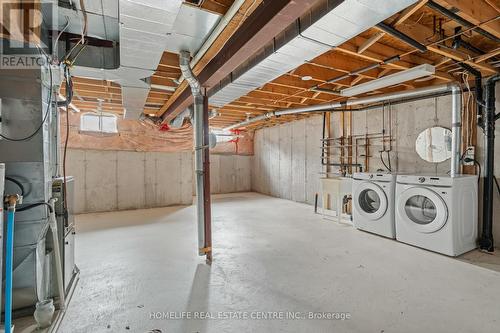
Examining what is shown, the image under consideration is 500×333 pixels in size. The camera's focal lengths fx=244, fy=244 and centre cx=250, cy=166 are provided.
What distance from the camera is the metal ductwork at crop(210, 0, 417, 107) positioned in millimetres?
1572

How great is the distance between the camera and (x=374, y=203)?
4207 mm

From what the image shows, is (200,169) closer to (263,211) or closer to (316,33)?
(316,33)

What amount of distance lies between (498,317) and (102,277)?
353cm

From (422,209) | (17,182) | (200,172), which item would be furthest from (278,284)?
(422,209)

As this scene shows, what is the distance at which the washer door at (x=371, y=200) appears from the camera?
3.75m

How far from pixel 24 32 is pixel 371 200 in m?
4.73

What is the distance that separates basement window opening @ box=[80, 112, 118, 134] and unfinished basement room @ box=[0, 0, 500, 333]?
0.74 feet

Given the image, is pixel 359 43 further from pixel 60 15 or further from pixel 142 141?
pixel 142 141

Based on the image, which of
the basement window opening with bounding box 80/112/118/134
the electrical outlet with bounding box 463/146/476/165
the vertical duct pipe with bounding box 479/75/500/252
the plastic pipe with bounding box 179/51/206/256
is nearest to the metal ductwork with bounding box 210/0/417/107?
the plastic pipe with bounding box 179/51/206/256

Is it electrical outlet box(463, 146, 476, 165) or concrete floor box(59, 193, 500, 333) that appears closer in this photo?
concrete floor box(59, 193, 500, 333)

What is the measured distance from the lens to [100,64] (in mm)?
2559

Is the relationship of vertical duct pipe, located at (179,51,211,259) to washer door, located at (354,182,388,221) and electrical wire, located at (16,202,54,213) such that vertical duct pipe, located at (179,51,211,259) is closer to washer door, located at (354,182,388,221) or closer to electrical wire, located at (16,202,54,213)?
electrical wire, located at (16,202,54,213)

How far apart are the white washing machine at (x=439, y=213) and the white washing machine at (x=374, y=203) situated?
Answer: 0.15 metres

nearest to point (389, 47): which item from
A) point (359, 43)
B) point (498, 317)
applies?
point (359, 43)
